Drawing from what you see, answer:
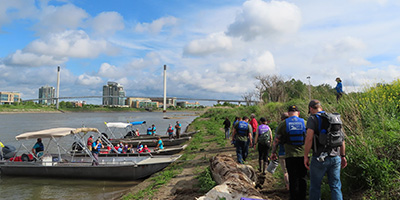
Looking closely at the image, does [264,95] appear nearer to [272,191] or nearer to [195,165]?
[195,165]

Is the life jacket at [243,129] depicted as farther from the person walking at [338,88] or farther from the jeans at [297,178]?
the person walking at [338,88]

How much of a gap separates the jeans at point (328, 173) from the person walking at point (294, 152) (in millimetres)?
818

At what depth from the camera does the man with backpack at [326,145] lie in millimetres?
3949

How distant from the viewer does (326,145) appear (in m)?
3.95

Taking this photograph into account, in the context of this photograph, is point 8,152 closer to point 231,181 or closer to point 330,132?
point 231,181

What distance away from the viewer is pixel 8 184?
1295cm

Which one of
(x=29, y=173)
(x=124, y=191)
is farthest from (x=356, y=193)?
(x=29, y=173)

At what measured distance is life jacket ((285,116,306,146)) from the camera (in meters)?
5.38

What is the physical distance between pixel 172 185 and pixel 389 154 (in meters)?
6.44

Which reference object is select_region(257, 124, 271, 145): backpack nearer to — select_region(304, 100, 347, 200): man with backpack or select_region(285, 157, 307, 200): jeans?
select_region(285, 157, 307, 200): jeans

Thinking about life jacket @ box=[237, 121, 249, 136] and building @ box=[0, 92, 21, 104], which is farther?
building @ box=[0, 92, 21, 104]

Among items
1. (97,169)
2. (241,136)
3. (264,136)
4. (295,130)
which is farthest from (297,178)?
(97,169)

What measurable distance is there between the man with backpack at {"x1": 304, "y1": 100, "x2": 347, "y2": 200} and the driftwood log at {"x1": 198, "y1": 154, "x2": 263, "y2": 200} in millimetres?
1649

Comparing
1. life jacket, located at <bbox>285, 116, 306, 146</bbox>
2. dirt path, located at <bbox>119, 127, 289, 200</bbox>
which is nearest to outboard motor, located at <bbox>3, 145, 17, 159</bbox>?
dirt path, located at <bbox>119, 127, 289, 200</bbox>
